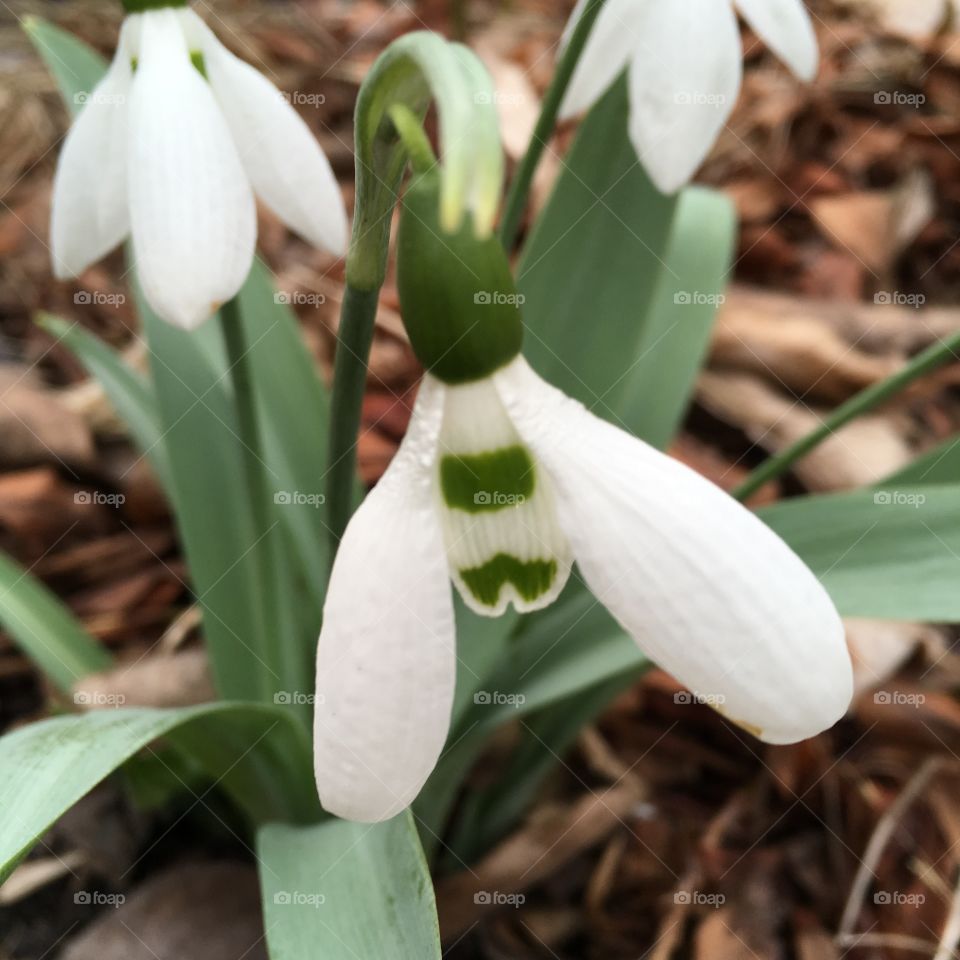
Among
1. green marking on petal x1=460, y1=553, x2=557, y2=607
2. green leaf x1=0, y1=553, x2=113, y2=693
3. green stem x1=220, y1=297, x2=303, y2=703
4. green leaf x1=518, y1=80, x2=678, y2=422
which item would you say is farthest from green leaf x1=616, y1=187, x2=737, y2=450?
green leaf x1=0, y1=553, x2=113, y2=693

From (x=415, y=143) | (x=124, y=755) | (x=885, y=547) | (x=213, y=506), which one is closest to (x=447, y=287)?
(x=415, y=143)

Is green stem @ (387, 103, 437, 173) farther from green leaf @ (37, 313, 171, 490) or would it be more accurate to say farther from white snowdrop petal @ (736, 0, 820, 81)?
green leaf @ (37, 313, 171, 490)

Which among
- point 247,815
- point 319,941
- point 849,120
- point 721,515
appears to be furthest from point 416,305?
point 849,120

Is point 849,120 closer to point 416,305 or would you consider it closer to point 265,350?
point 265,350

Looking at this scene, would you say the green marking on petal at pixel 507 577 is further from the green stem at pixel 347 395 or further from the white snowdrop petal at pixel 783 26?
the white snowdrop petal at pixel 783 26

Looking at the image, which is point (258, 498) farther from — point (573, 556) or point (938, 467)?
point (938, 467)

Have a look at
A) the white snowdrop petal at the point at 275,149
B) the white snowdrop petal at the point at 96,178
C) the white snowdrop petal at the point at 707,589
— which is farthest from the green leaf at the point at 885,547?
the white snowdrop petal at the point at 96,178
